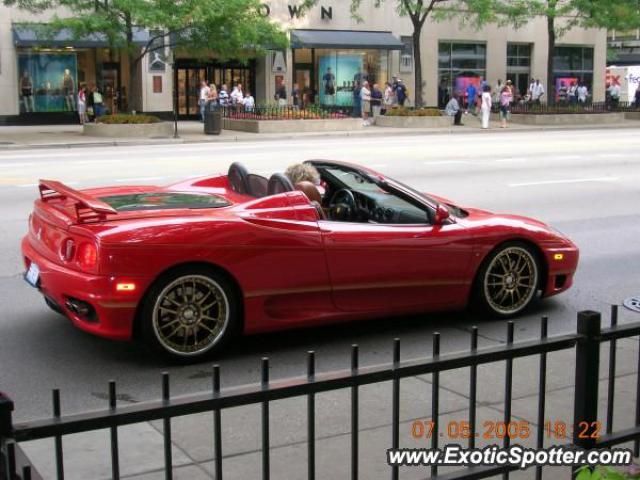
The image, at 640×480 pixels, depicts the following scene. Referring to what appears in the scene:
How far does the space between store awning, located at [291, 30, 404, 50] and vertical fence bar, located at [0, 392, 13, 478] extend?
40906 mm

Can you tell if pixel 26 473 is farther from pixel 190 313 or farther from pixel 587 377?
pixel 190 313

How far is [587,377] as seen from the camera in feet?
11.8

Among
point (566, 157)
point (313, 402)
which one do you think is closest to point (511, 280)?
point (313, 402)

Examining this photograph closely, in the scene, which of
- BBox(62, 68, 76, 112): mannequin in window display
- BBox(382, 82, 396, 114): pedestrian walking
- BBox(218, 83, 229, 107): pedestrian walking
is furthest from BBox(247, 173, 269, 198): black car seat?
BBox(382, 82, 396, 114): pedestrian walking

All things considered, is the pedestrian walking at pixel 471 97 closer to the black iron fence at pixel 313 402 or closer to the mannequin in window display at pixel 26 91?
the mannequin in window display at pixel 26 91

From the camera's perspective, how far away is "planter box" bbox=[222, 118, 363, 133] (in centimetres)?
3391

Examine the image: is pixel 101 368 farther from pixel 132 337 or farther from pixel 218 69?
pixel 218 69

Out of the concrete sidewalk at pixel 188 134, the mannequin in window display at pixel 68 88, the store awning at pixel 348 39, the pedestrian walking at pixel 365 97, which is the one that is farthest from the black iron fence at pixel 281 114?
the store awning at pixel 348 39

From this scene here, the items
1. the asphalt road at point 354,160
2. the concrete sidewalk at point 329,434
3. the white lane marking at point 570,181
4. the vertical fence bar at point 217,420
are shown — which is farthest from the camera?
the white lane marking at point 570,181

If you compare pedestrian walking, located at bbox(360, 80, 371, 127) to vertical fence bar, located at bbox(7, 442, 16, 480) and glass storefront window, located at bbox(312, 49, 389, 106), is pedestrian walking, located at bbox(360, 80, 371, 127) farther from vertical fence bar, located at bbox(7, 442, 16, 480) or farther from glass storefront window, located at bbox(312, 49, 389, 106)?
vertical fence bar, located at bbox(7, 442, 16, 480)

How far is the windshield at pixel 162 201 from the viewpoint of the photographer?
22.3 ft

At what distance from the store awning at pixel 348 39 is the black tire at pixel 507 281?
117 ft

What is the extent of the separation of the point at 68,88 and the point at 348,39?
1329 cm

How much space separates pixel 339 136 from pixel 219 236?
87.8ft
